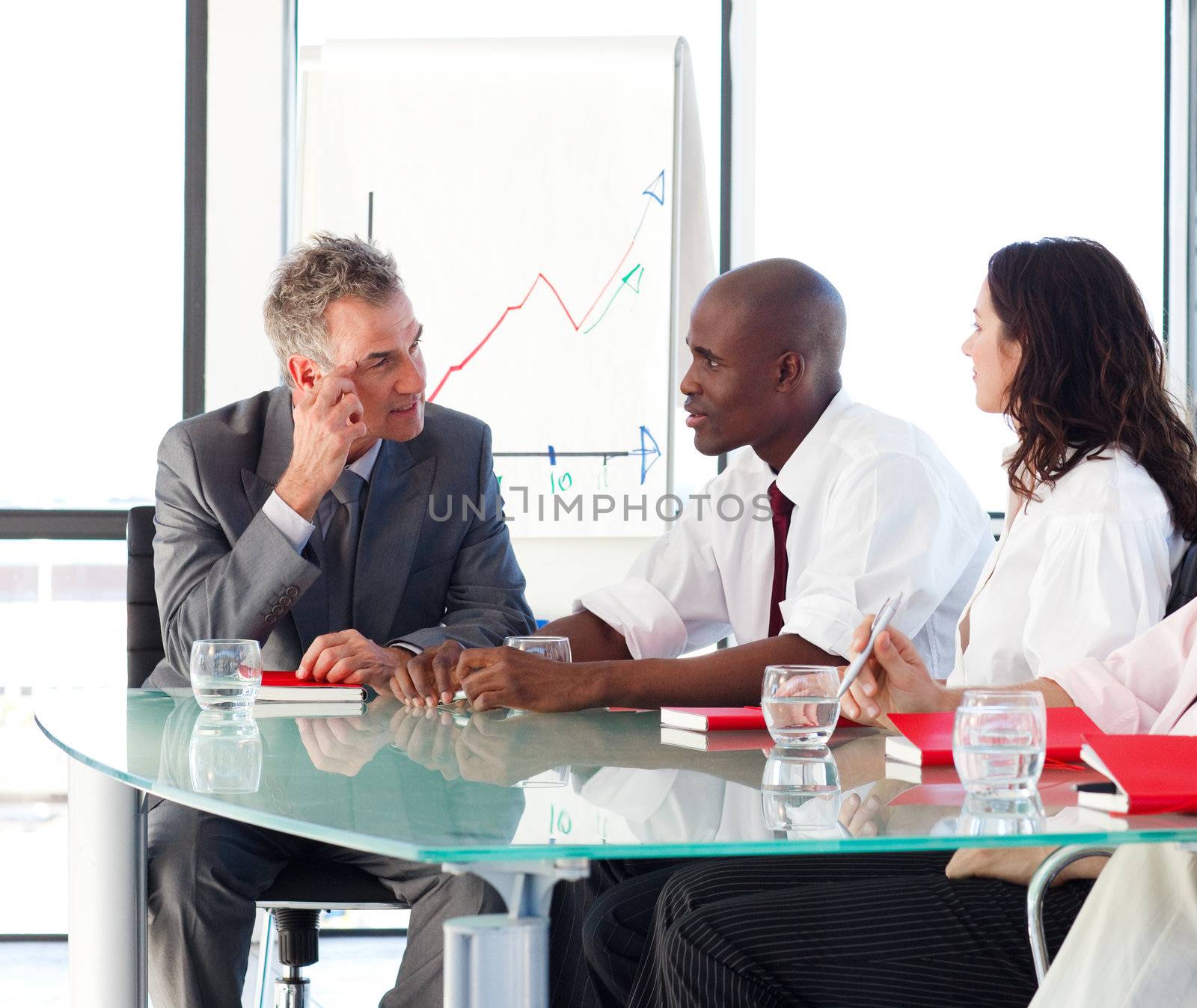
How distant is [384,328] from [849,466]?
884mm

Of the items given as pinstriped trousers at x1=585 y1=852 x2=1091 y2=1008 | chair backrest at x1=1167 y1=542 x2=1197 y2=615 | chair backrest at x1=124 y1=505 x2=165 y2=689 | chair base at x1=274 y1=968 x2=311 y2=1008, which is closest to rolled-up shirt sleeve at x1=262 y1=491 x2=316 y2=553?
chair backrest at x1=124 y1=505 x2=165 y2=689

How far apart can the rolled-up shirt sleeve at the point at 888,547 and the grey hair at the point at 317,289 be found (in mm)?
935

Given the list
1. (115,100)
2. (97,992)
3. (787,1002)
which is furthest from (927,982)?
(115,100)

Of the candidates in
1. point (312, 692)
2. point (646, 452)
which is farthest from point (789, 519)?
point (646, 452)

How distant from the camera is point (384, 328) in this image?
2.57m

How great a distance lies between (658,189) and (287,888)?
6.92 ft

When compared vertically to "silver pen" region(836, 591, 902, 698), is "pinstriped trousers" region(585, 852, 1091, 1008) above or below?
below

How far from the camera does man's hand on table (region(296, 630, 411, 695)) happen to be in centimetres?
206

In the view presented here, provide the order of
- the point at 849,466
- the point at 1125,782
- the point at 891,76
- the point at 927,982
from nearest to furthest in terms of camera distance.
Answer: the point at 1125,782
the point at 927,982
the point at 849,466
the point at 891,76

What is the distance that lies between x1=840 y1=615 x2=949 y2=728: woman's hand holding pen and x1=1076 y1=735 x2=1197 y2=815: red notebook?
370mm

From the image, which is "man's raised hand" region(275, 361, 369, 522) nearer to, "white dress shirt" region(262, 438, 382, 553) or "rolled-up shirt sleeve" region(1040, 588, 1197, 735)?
"white dress shirt" region(262, 438, 382, 553)

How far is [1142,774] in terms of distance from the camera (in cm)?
118

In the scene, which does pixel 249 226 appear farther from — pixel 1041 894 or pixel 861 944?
pixel 1041 894

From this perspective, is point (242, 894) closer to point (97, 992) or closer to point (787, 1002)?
point (97, 992)
